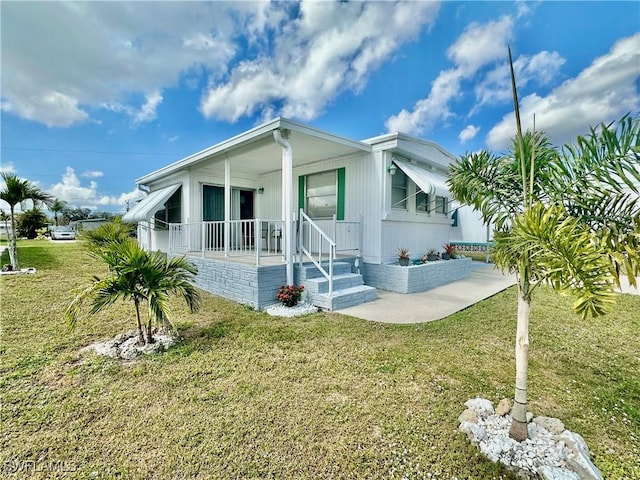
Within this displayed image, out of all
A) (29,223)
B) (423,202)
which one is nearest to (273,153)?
(423,202)

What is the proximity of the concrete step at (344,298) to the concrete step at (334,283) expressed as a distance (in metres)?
0.12

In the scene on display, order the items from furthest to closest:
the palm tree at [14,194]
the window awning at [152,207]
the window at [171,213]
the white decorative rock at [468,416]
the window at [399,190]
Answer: the window at [171,213], the window awning at [152,207], the palm tree at [14,194], the window at [399,190], the white decorative rock at [468,416]

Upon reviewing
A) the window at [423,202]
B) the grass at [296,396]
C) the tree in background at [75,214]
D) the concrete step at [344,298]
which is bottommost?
the grass at [296,396]

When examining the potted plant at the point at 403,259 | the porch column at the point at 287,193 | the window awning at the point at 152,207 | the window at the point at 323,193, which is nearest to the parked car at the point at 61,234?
the window awning at the point at 152,207

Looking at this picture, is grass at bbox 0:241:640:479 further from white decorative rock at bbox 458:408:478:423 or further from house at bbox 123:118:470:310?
house at bbox 123:118:470:310

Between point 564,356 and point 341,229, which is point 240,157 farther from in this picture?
point 564,356

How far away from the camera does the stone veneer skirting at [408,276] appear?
7.88 m

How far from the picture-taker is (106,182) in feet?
78.3

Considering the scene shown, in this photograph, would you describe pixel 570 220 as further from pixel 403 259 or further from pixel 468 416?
pixel 403 259

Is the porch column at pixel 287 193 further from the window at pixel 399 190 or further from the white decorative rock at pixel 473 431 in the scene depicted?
the white decorative rock at pixel 473 431

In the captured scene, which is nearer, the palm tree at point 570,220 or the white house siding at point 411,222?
the palm tree at point 570,220

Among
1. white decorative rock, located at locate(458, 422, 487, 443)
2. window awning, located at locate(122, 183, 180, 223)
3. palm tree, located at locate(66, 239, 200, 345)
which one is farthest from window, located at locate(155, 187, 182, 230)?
white decorative rock, located at locate(458, 422, 487, 443)

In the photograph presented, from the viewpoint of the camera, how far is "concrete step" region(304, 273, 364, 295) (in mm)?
6582

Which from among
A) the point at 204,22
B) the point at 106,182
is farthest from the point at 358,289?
the point at 106,182
